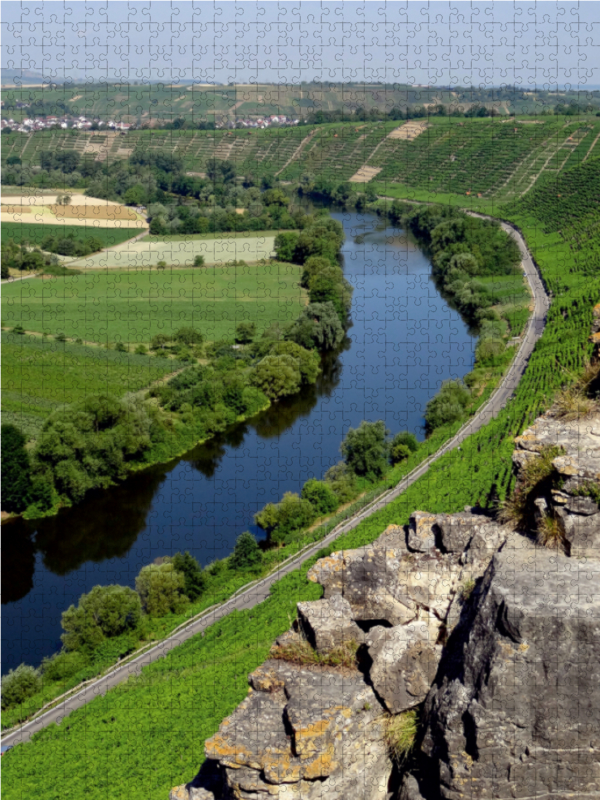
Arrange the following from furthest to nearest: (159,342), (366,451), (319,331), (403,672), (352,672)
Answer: (159,342), (319,331), (366,451), (352,672), (403,672)

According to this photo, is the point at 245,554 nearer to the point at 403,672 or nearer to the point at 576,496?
the point at 403,672

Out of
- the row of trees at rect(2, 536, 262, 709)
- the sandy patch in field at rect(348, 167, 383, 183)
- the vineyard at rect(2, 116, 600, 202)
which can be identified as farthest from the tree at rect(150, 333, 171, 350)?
the sandy patch in field at rect(348, 167, 383, 183)

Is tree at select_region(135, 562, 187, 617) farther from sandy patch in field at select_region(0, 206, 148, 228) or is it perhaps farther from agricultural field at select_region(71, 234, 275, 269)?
sandy patch in field at select_region(0, 206, 148, 228)

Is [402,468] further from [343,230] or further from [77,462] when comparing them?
[343,230]

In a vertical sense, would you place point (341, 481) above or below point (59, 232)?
below

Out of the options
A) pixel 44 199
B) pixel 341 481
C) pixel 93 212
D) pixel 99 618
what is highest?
pixel 44 199

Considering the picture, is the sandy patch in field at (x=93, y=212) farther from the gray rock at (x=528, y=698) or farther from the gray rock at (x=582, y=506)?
the gray rock at (x=528, y=698)

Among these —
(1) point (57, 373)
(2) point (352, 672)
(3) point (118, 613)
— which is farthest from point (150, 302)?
(2) point (352, 672)
